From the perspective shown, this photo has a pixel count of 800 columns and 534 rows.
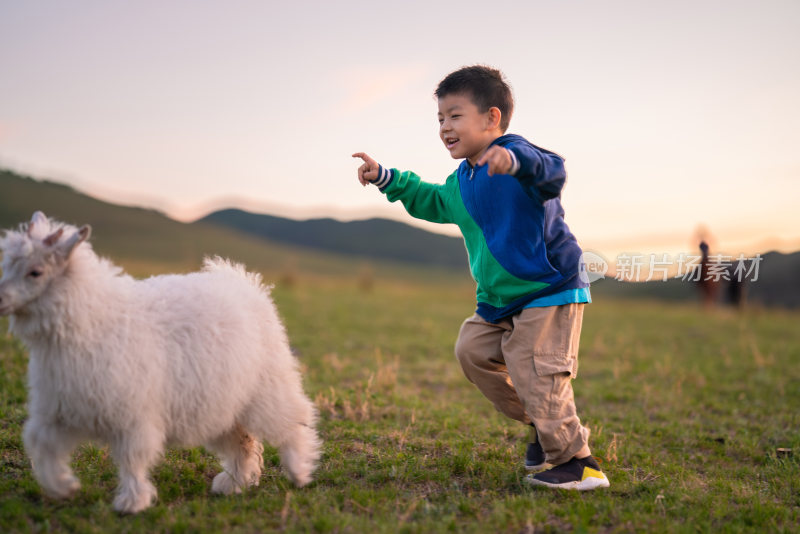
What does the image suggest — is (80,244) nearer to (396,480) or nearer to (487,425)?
(396,480)

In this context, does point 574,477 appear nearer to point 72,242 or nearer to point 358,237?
point 72,242

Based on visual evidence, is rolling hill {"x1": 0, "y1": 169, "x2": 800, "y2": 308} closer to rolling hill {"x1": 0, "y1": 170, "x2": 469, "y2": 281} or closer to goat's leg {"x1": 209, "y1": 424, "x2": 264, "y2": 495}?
rolling hill {"x1": 0, "y1": 170, "x2": 469, "y2": 281}

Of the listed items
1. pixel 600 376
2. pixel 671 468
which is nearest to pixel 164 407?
pixel 671 468

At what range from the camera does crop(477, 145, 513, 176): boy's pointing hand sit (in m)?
3.57

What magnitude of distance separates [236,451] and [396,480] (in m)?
1.15

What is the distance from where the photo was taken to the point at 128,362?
3441 mm

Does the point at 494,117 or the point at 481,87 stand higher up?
the point at 481,87

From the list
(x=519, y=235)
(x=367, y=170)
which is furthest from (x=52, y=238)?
(x=519, y=235)

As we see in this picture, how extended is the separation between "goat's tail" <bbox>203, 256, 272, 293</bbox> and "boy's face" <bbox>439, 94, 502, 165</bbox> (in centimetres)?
171

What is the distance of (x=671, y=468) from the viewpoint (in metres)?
4.93

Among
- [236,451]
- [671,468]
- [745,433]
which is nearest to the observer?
[236,451]

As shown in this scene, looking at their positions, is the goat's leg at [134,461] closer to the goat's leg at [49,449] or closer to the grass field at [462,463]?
the grass field at [462,463]

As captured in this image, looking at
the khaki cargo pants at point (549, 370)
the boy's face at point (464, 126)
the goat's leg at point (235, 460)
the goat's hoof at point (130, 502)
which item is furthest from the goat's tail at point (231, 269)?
the khaki cargo pants at point (549, 370)

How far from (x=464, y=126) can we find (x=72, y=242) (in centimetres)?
261
